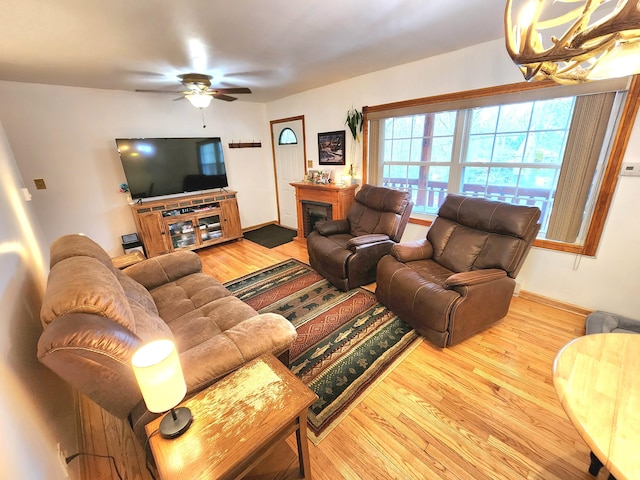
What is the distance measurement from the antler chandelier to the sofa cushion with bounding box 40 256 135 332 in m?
1.79

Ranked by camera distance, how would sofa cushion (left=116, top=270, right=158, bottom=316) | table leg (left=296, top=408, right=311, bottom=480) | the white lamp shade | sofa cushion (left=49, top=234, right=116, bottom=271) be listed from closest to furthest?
the white lamp shade < table leg (left=296, top=408, right=311, bottom=480) < sofa cushion (left=49, top=234, right=116, bottom=271) < sofa cushion (left=116, top=270, right=158, bottom=316)

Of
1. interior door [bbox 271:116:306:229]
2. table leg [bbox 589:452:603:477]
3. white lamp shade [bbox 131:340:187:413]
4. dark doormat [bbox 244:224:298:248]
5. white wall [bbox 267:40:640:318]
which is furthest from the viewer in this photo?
interior door [bbox 271:116:306:229]

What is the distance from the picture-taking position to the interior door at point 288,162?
4.60 metres

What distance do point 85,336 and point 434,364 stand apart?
6.53 feet

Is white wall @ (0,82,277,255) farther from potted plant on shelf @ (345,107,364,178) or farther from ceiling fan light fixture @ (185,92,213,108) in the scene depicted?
potted plant on shelf @ (345,107,364,178)

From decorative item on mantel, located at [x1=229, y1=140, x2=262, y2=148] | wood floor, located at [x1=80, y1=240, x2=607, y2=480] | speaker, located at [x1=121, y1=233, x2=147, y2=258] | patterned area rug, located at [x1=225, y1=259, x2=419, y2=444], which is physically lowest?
wood floor, located at [x1=80, y1=240, x2=607, y2=480]

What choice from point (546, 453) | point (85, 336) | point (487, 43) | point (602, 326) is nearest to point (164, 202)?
point (85, 336)

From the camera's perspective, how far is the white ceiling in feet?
5.52

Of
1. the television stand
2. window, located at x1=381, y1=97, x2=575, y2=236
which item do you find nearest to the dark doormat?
the television stand

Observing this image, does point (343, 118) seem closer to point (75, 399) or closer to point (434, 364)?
point (434, 364)

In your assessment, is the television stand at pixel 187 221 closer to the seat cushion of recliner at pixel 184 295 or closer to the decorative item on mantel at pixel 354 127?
the seat cushion of recliner at pixel 184 295

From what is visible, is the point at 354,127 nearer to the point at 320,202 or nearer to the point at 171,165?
the point at 320,202

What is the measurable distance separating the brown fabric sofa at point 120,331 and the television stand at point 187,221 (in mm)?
2112

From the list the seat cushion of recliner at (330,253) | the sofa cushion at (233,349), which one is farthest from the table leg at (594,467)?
the seat cushion of recliner at (330,253)
